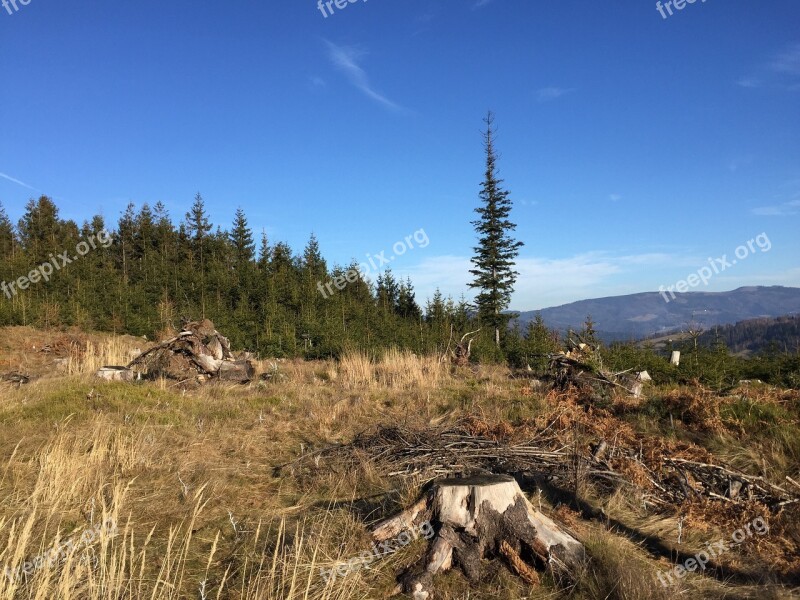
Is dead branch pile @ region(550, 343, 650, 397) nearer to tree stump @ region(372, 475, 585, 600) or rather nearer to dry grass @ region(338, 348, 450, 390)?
dry grass @ region(338, 348, 450, 390)

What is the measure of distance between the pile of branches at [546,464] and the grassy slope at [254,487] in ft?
0.88

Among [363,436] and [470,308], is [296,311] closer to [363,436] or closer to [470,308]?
[470,308]

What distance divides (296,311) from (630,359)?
14159mm

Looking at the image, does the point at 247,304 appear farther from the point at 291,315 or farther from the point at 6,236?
the point at 6,236

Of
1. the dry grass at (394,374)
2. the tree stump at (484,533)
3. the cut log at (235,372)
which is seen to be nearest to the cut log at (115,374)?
the cut log at (235,372)

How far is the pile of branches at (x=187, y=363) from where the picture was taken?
9.59m

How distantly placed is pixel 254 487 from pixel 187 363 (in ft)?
20.3

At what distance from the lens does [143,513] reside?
3688 mm

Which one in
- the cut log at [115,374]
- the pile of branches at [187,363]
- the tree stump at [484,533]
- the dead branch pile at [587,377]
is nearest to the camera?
the tree stump at [484,533]

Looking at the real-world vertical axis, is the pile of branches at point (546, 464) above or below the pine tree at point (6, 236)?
below

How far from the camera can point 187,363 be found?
386 inches

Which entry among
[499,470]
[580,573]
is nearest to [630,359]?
[499,470]

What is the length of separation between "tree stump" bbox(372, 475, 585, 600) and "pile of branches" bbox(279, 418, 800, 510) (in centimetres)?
107

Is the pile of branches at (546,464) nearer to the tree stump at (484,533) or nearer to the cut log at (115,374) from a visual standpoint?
the tree stump at (484,533)
